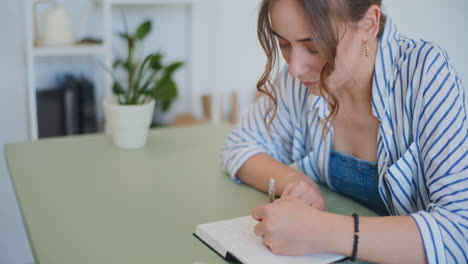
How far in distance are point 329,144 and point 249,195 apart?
0.71 feet

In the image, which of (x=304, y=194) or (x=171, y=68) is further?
(x=171, y=68)

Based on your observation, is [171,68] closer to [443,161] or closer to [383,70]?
[383,70]

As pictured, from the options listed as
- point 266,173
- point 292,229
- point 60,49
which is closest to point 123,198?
point 266,173

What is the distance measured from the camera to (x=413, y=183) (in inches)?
43.6

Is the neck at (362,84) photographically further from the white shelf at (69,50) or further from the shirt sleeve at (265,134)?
the white shelf at (69,50)

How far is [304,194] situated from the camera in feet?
3.74

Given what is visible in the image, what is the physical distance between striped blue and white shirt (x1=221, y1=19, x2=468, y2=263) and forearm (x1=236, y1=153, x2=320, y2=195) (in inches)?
0.9

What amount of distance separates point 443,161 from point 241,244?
38 cm

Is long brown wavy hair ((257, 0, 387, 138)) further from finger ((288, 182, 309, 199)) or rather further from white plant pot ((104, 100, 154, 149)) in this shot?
white plant pot ((104, 100, 154, 149))

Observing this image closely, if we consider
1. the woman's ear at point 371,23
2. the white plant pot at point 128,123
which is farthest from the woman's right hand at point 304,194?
the white plant pot at point 128,123

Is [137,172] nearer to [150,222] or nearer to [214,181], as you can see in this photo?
[214,181]

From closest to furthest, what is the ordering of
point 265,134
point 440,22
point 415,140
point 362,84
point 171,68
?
point 415,140, point 362,84, point 265,134, point 171,68, point 440,22

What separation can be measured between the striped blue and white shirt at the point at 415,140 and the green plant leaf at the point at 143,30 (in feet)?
5.05

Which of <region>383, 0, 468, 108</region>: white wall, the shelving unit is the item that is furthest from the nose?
<region>383, 0, 468, 108</region>: white wall
